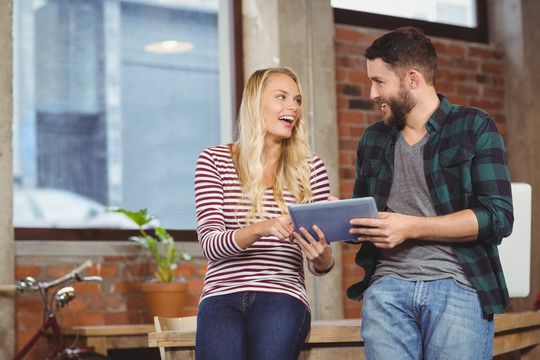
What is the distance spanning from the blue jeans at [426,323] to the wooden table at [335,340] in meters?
0.43

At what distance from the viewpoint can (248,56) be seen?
15.6ft

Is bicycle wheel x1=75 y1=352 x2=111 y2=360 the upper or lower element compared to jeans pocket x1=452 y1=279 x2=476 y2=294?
lower

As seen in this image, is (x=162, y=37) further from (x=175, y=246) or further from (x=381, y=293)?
(x=381, y=293)

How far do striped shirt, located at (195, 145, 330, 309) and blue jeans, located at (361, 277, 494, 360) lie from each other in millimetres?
392

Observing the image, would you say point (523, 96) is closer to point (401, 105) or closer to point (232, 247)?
point (401, 105)

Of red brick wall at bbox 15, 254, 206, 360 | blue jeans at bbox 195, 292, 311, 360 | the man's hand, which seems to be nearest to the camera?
the man's hand

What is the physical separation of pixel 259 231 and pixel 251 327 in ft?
0.89

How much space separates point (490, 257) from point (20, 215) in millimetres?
2877

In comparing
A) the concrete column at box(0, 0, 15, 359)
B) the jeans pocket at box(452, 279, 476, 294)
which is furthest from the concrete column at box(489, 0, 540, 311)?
the jeans pocket at box(452, 279, 476, 294)

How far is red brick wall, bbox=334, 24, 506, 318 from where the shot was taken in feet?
15.6

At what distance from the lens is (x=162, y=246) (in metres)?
4.40

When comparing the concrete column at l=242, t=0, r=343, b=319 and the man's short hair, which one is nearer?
the man's short hair

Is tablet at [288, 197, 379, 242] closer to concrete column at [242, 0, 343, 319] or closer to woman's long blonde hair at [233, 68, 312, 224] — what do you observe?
woman's long blonde hair at [233, 68, 312, 224]

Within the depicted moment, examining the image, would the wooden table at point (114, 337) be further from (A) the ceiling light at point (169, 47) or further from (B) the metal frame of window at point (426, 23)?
(B) the metal frame of window at point (426, 23)
